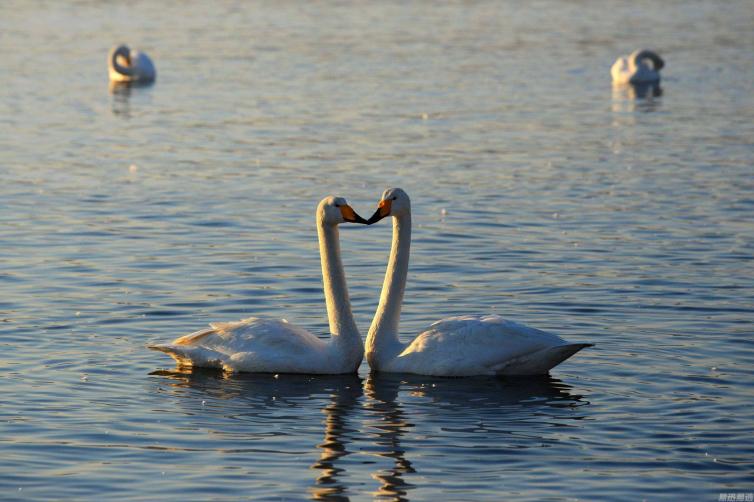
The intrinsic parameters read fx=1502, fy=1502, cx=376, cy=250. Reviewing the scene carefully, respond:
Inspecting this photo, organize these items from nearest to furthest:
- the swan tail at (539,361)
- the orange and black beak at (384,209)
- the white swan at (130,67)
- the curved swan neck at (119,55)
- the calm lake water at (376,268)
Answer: the calm lake water at (376,268) < the swan tail at (539,361) < the orange and black beak at (384,209) < the white swan at (130,67) < the curved swan neck at (119,55)

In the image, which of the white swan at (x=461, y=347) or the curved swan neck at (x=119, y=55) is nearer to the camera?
the white swan at (x=461, y=347)

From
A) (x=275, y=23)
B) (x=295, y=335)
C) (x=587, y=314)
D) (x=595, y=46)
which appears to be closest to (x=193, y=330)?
(x=295, y=335)

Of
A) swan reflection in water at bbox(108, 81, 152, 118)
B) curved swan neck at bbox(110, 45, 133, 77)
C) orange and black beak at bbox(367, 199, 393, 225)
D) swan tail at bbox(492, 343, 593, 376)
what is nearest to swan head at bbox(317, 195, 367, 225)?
orange and black beak at bbox(367, 199, 393, 225)

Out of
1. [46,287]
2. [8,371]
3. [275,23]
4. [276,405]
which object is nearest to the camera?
[276,405]

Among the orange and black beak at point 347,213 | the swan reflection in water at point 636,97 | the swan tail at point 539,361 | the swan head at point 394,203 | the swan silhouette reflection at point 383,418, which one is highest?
the swan reflection in water at point 636,97

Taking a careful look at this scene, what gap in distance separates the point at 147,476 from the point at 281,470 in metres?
0.85

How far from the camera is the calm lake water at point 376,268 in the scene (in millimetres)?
9836

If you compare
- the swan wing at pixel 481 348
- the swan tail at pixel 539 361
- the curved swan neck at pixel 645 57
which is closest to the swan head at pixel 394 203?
the swan wing at pixel 481 348

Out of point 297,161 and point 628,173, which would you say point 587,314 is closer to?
point 628,173

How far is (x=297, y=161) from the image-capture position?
912 inches

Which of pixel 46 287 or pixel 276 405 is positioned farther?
pixel 46 287

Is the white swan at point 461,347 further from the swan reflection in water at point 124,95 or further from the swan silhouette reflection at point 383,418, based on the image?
the swan reflection in water at point 124,95

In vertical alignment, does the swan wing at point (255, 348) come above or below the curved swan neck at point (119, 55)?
below

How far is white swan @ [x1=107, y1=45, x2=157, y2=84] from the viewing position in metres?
33.5
